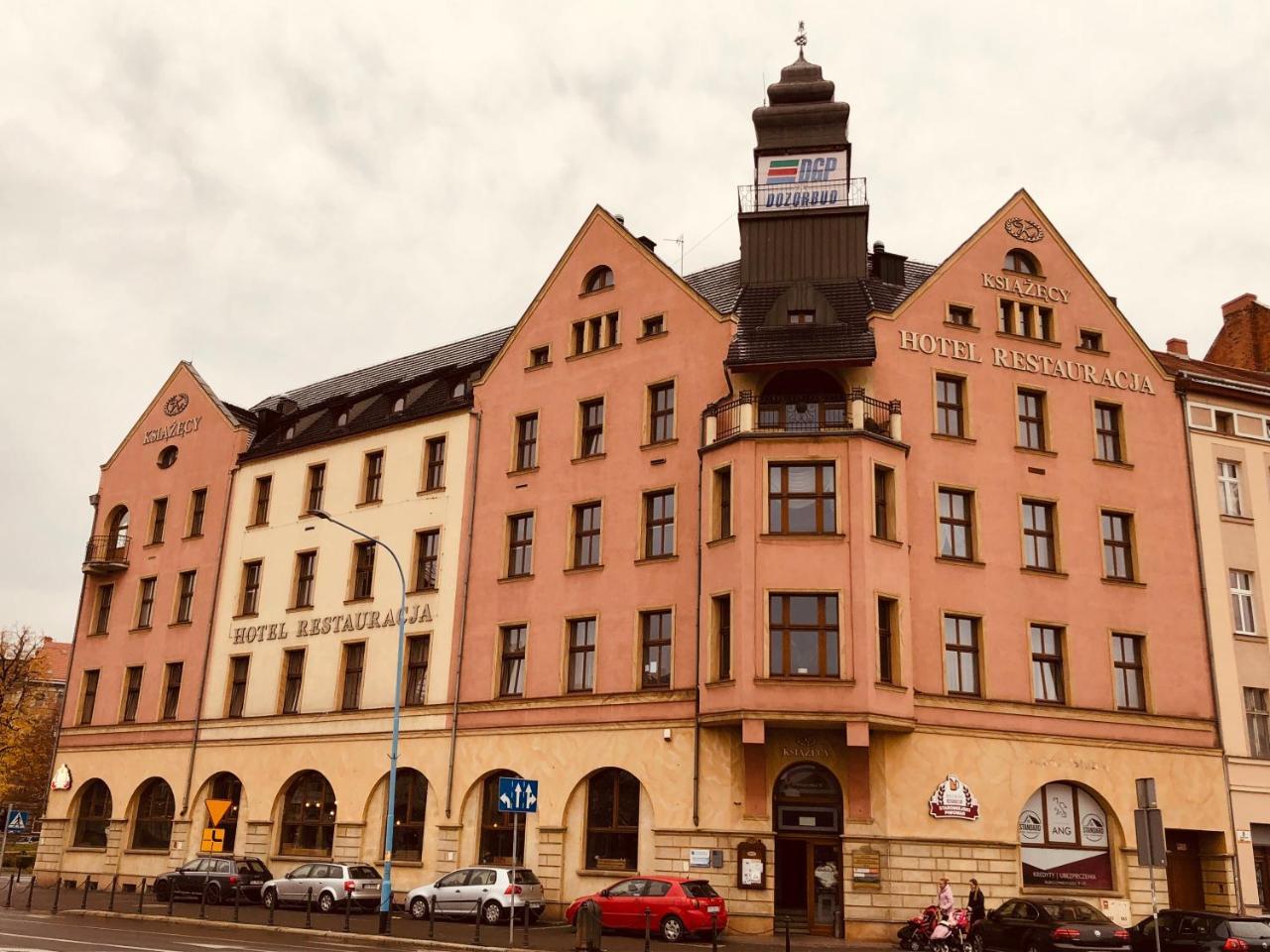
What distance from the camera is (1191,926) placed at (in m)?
25.0

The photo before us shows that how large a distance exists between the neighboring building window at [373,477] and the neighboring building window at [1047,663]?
23.6m

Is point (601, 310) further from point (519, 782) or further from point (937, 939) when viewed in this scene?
point (937, 939)

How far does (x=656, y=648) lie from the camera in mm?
35344

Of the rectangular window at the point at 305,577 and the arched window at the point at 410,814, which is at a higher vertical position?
the rectangular window at the point at 305,577

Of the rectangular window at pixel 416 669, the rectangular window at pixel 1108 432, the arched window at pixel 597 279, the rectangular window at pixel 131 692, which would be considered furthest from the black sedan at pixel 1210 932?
the rectangular window at pixel 131 692

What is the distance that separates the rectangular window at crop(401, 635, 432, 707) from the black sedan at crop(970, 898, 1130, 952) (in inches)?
769

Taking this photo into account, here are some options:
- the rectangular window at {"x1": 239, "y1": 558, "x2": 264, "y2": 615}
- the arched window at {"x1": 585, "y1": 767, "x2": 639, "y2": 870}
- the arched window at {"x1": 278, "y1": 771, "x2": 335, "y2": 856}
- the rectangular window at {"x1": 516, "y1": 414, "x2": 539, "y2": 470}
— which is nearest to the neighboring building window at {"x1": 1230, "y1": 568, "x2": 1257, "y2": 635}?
the arched window at {"x1": 585, "y1": 767, "x2": 639, "y2": 870}

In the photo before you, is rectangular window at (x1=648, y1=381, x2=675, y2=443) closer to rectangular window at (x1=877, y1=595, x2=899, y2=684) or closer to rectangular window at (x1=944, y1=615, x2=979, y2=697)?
rectangular window at (x1=877, y1=595, x2=899, y2=684)

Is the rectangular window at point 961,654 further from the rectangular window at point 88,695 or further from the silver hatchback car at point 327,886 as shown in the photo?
the rectangular window at point 88,695

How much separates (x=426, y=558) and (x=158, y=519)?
57.1 ft

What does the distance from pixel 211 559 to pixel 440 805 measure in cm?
1712

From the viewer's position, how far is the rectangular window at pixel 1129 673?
35094 mm

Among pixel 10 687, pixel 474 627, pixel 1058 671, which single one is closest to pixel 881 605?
pixel 1058 671

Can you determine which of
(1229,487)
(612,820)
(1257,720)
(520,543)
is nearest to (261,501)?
(520,543)
